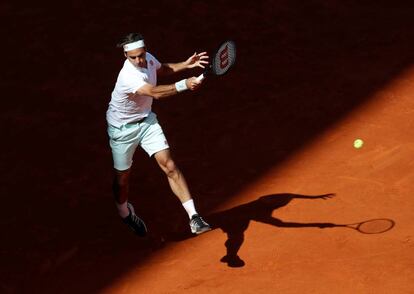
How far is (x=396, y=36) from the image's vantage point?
12477 mm

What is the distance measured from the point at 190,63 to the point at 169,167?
1.11m

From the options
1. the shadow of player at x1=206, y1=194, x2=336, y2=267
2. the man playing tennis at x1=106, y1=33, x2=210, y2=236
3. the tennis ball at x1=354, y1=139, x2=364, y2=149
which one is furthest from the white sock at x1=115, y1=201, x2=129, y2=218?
the tennis ball at x1=354, y1=139, x2=364, y2=149

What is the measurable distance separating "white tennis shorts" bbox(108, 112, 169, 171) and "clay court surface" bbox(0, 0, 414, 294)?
90 cm

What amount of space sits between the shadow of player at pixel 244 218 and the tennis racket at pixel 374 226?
252 millimetres

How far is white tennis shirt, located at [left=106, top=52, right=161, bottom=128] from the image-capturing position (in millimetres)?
8031

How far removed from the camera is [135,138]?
846 cm

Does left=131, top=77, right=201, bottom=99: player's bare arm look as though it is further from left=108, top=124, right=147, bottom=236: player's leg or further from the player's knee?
the player's knee

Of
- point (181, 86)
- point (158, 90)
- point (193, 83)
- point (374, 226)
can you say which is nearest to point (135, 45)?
point (158, 90)

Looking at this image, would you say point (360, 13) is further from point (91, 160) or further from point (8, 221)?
point (8, 221)

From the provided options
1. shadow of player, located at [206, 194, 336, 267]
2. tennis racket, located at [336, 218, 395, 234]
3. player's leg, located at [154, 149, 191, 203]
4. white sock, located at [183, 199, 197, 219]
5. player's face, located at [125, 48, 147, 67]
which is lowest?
tennis racket, located at [336, 218, 395, 234]

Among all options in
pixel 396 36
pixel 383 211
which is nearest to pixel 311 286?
pixel 383 211

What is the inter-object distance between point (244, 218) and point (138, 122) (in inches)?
58.7

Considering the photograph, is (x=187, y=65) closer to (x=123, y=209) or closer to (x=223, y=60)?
(x=223, y=60)

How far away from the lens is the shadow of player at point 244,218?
8.39 meters
